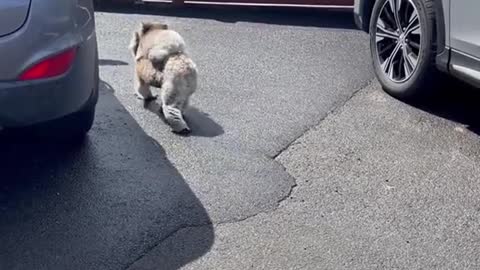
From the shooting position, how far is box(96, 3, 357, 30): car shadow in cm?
780

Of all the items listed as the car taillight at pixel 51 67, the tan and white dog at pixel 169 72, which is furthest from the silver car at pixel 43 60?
the tan and white dog at pixel 169 72

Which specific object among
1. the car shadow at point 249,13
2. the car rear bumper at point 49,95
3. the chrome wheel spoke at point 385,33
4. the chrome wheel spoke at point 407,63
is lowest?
the car shadow at point 249,13

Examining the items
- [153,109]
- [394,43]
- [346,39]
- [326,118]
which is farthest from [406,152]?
[346,39]

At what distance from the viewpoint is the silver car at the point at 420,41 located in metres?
4.90

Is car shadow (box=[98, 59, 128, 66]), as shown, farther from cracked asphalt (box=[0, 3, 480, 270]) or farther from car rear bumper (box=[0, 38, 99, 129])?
car rear bumper (box=[0, 38, 99, 129])

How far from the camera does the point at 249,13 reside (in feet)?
26.2

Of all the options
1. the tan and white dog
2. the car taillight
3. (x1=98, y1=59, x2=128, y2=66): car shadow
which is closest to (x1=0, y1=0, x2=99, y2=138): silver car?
the car taillight

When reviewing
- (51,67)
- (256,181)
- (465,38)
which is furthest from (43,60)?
(465,38)

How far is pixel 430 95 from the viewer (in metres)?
5.52

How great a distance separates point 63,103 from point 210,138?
126cm

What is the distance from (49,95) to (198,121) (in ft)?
5.15

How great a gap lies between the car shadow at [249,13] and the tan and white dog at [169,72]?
8.19ft

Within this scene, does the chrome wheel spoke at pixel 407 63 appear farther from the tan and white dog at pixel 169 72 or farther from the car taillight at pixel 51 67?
the car taillight at pixel 51 67

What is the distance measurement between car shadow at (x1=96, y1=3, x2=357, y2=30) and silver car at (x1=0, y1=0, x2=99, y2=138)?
3805 mm
